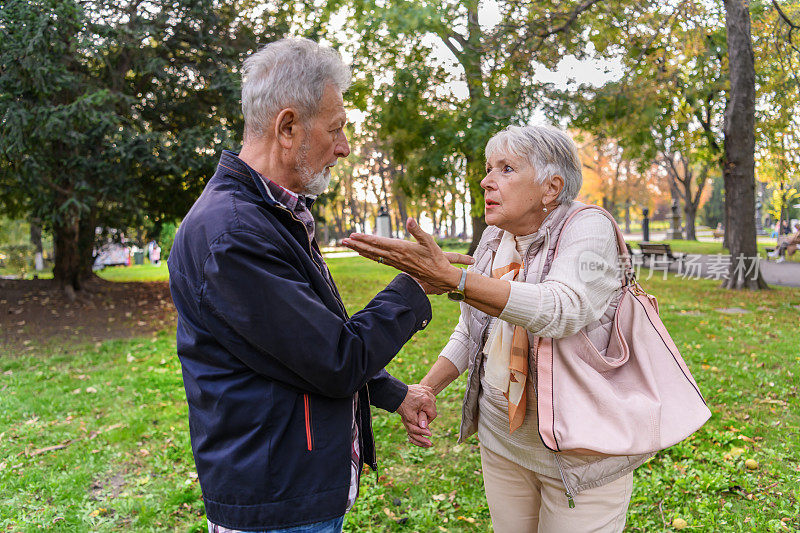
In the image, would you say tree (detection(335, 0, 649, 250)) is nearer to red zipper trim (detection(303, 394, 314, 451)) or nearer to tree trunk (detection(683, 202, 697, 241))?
red zipper trim (detection(303, 394, 314, 451))

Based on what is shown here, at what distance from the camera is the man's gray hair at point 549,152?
2.20 m

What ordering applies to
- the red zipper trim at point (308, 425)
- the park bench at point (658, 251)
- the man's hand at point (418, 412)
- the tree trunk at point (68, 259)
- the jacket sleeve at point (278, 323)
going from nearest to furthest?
1. the jacket sleeve at point (278, 323)
2. the red zipper trim at point (308, 425)
3. the man's hand at point (418, 412)
4. the tree trunk at point (68, 259)
5. the park bench at point (658, 251)

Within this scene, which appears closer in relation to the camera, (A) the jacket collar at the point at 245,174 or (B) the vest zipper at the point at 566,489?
(A) the jacket collar at the point at 245,174

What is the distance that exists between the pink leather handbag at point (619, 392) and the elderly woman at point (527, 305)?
9 cm

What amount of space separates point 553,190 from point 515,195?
0.48 ft

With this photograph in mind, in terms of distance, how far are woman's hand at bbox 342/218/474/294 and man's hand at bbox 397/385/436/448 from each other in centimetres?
77

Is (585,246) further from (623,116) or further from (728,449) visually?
(623,116)

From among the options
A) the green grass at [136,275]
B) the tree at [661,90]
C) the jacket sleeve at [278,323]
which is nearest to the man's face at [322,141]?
the jacket sleeve at [278,323]

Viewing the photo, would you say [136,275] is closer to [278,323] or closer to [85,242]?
[85,242]

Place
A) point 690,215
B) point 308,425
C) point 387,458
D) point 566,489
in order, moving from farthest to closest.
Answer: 1. point 690,215
2. point 387,458
3. point 566,489
4. point 308,425

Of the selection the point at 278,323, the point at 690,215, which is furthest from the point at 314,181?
the point at 690,215

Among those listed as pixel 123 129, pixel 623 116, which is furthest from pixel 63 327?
pixel 623 116

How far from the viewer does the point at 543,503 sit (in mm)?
→ 2252

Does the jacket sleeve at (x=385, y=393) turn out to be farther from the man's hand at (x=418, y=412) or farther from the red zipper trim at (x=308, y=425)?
the red zipper trim at (x=308, y=425)
